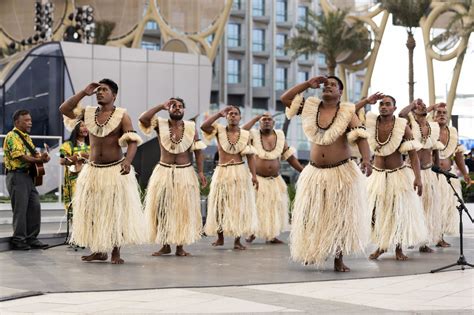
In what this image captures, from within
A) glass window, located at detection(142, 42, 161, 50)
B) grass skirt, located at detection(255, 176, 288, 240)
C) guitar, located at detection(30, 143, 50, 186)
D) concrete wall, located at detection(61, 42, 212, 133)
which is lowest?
grass skirt, located at detection(255, 176, 288, 240)

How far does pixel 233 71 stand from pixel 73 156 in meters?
62.4

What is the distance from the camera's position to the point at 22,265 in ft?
30.7

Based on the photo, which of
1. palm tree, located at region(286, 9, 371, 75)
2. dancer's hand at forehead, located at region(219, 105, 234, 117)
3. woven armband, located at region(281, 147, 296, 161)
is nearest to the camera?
dancer's hand at forehead, located at region(219, 105, 234, 117)

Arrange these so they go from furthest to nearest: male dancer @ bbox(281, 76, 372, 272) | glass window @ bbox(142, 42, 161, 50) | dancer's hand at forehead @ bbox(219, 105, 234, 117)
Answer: glass window @ bbox(142, 42, 161, 50) → dancer's hand at forehead @ bbox(219, 105, 234, 117) → male dancer @ bbox(281, 76, 372, 272)

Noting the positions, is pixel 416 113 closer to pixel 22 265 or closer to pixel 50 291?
pixel 22 265

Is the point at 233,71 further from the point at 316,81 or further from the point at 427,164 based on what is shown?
the point at 316,81

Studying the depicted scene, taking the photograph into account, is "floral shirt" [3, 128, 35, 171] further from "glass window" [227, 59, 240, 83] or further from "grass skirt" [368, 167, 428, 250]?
"glass window" [227, 59, 240, 83]

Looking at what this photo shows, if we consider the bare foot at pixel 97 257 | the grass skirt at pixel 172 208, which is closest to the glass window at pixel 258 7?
→ the grass skirt at pixel 172 208

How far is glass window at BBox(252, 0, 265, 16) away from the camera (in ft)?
A: 245

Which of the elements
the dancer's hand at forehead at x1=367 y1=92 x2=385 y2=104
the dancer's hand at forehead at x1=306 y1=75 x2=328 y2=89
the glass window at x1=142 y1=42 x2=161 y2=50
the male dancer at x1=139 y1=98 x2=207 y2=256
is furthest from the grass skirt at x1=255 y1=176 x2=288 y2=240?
the glass window at x1=142 y1=42 x2=161 y2=50

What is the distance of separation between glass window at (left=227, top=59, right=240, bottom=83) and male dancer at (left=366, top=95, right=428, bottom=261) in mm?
62753

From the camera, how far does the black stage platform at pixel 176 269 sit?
7.86 m

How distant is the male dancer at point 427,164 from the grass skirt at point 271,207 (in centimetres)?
219

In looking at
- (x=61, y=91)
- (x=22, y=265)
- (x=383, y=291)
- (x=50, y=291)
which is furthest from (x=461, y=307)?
(x=61, y=91)
